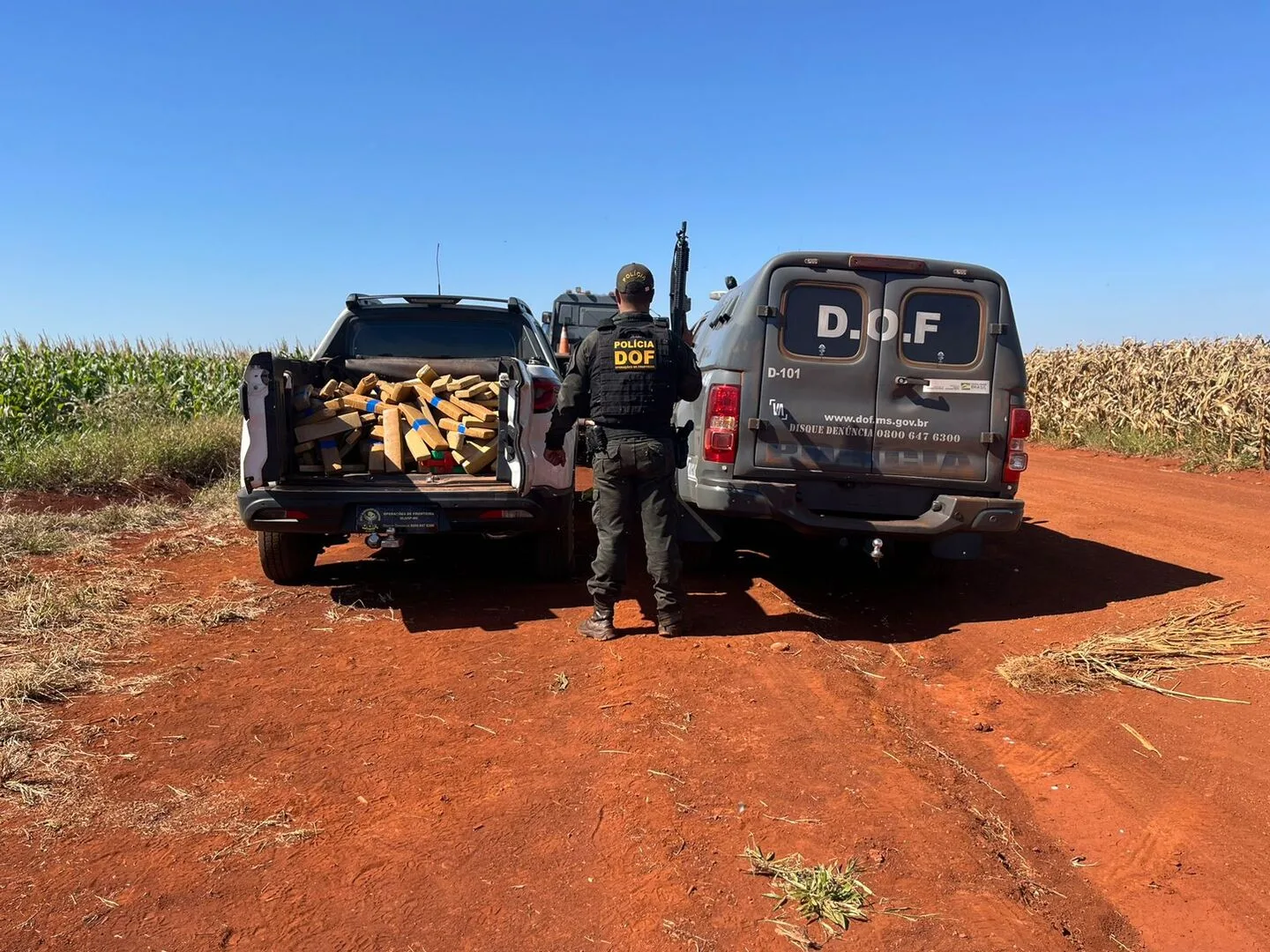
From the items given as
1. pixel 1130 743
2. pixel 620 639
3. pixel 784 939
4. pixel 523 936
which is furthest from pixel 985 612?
pixel 523 936

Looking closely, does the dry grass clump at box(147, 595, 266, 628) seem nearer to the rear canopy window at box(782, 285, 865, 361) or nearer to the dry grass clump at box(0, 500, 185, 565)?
the dry grass clump at box(0, 500, 185, 565)

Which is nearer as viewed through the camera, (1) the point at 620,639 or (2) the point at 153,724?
(2) the point at 153,724

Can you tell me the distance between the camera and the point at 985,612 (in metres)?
5.77

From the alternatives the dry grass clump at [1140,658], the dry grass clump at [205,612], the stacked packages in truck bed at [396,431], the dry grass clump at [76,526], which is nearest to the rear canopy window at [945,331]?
the dry grass clump at [1140,658]

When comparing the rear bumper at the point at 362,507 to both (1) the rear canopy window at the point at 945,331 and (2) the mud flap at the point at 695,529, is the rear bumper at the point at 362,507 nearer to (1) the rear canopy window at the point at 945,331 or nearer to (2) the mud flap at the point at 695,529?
(2) the mud flap at the point at 695,529

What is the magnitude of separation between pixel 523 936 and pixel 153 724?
7.28ft

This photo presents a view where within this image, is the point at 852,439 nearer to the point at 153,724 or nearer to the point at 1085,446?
the point at 153,724

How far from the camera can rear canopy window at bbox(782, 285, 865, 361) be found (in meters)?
5.35

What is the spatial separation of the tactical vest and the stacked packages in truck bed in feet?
3.85

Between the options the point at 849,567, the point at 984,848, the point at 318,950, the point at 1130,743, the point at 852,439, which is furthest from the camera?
the point at 849,567

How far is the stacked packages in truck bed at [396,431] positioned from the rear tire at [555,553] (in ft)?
2.11

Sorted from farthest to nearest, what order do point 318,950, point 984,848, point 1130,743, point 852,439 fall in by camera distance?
point 852,439, point 1130,743, point 984,848, point 318,950

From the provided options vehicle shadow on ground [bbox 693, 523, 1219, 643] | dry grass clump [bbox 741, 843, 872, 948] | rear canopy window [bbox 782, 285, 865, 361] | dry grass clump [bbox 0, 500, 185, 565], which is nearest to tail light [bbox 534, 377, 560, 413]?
rear canopy window [bbox 782, 285, 865, 361]

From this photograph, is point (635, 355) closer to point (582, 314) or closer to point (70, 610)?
point (70, 610)
